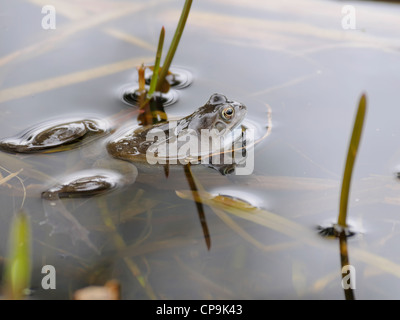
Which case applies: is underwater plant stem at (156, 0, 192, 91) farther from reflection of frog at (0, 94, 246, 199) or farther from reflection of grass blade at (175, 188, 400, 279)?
reflection of grass blade at (175, 188, 400, 279)

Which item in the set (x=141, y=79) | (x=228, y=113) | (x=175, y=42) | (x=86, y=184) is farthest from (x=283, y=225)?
(x=141, y=79)

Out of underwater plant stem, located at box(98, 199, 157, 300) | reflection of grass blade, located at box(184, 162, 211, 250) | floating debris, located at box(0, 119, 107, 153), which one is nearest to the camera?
underwater plant stem, located at box(98, 199, 157, 300)

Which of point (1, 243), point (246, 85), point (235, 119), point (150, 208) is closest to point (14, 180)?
point (1, 243)

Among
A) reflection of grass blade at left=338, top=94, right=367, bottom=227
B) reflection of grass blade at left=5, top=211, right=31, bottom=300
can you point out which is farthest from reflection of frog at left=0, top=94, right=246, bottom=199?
reflection of grass blade at left=338, top=94, right=367, bottom=227

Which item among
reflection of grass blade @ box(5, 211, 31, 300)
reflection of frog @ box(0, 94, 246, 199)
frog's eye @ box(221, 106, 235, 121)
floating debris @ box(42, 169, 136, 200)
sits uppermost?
frog's eye @ box(221, 106, 235, 121)

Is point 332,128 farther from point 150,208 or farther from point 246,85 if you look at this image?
point 150,208

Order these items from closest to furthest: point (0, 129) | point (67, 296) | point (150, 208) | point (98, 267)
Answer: point (67, 296) → point (98, 267) → point (150, 208) → point (0, 129)

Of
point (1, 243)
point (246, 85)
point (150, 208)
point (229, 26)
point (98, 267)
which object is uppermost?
point (229, 26)
